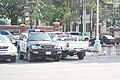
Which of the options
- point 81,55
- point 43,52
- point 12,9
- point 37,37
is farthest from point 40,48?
point 12,9

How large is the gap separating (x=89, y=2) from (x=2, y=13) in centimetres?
1451

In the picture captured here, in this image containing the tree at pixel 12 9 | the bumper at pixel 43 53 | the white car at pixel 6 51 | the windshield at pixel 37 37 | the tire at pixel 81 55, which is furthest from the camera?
the tree at pixel 12 9

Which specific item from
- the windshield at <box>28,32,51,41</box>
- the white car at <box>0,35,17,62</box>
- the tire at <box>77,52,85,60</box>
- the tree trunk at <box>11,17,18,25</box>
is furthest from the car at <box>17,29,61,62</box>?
the tree trunk at <box>11,17,18,25</box>

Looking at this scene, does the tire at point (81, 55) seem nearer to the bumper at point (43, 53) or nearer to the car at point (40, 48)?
the car at point (40, 48)

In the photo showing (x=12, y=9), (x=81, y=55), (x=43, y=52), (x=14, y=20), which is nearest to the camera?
(x=43, y=52)

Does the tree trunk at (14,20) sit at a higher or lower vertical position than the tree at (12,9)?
lower

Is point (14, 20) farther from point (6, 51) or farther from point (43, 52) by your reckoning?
point (6, 51)

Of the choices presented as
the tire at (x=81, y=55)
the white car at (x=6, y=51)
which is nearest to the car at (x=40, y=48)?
the white car at (x=6, y=51)

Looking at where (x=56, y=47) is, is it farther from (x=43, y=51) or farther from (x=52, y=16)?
(x=52, y=16)

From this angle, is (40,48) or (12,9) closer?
→ (40,48)

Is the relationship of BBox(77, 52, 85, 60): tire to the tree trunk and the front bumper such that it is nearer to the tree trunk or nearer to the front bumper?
the front bumper

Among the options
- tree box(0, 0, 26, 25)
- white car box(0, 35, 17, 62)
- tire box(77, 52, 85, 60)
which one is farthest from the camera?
tree box(0, 0, 26, 25)

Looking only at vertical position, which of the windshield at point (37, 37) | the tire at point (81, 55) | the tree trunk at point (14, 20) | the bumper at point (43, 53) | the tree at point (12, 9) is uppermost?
the tree at point (12, 9)

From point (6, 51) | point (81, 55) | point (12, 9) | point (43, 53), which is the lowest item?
point (81, 55)
